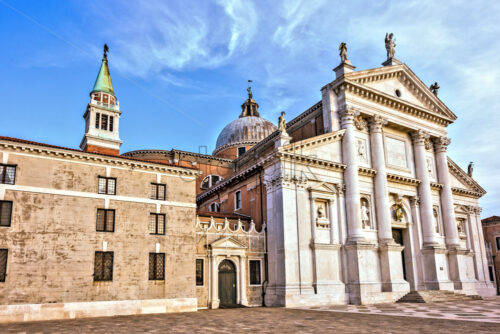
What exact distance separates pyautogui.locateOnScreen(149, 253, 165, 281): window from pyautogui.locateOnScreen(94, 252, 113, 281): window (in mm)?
2091

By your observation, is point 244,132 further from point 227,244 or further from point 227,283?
point 227,283

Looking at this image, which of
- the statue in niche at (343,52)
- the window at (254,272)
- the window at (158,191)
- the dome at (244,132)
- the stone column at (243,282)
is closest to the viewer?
the window at (158,191)

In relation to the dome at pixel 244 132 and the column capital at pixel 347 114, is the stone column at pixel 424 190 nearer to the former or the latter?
the column capital at pixel 347 114

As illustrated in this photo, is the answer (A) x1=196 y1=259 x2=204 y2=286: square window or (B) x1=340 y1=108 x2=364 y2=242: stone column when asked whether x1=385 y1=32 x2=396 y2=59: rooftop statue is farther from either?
(A) x1=196 y1=259 x2=204 y2=286: square window

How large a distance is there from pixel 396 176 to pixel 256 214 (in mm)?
11476

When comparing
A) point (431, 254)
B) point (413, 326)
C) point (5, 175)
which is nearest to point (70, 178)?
point (5, 175)

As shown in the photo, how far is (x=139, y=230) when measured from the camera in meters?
21.7

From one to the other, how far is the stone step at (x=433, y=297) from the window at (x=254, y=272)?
9.79m

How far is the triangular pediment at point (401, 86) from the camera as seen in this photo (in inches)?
1260

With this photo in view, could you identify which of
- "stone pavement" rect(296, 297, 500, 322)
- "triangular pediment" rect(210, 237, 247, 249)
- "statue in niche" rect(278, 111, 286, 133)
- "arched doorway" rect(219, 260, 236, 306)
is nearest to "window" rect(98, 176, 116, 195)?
"triangular pediment" rect(210, 237, 247, 249)

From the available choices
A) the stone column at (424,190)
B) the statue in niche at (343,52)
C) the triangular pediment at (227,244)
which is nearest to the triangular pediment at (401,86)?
the statue in niche at (343,52)

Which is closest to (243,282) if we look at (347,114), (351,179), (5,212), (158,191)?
(158,191)

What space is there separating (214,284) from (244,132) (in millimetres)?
31927

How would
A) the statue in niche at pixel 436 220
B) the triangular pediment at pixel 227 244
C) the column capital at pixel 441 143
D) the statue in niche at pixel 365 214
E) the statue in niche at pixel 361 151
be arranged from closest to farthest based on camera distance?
the triangular pediment at pixel 227 244 → the statue in niche at pixel 365 214 → the statue in niche at pixel 361 151 → the statue in niche at pixel 436 220 → the column capital at pixel 441 143
